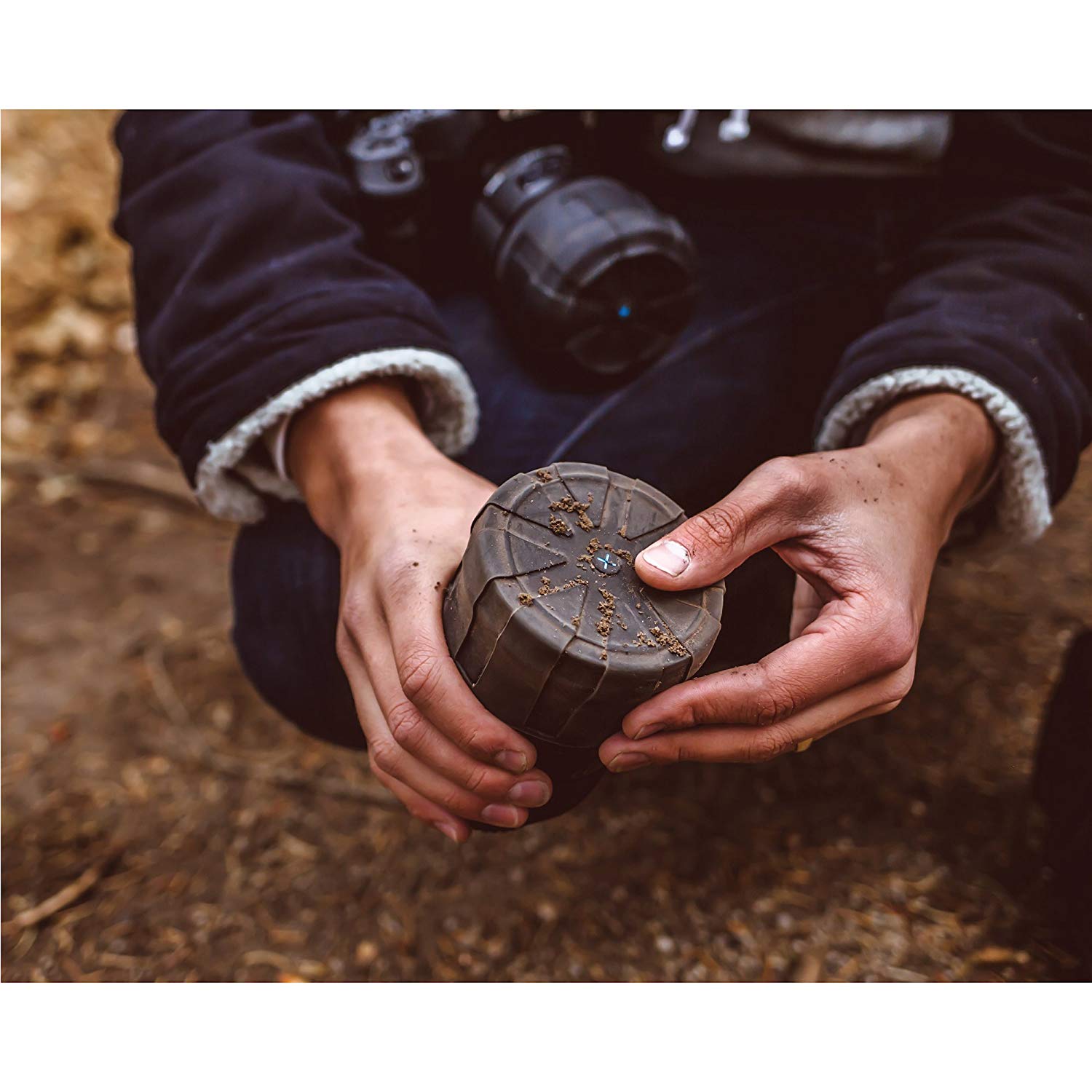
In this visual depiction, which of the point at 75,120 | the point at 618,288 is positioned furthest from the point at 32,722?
the point at 75,120

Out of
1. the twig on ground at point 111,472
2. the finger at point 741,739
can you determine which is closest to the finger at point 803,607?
the finger at point 741,739

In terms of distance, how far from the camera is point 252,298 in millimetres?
1237

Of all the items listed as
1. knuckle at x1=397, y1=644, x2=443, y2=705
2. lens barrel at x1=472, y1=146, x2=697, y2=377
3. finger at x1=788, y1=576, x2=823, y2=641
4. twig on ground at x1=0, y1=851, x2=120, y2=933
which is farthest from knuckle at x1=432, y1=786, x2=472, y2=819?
twig on ground at x1=0, y1=851, x2=120, y2=933

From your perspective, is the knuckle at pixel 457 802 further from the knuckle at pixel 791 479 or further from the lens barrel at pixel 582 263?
the lens barrel at pixel 582 263

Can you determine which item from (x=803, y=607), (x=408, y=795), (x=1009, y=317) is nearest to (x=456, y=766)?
(x=408, y=795)

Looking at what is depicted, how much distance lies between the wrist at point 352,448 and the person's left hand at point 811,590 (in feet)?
1.38

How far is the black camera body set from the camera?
1.25m

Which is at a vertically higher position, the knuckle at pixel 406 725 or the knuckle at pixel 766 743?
the knuckle at pixel 766 743

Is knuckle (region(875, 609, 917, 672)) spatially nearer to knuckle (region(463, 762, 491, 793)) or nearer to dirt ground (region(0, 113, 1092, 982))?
knuckle (region(463, 762, 491, 793))

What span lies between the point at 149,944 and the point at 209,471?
740mm

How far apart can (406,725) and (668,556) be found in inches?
12.8

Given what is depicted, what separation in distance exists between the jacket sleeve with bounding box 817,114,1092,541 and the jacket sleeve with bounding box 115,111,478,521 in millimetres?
552

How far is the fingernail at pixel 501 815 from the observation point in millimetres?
1007

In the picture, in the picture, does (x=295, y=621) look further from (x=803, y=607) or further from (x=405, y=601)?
(x=803, y=607)
